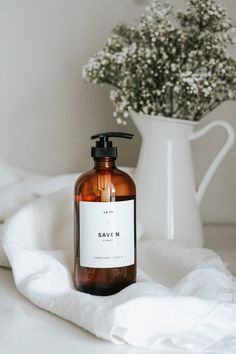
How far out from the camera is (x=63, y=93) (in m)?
1.36

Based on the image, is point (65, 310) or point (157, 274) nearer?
point (65, 310)

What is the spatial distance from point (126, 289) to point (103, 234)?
2.8 inches

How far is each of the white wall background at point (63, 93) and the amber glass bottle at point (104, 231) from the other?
0.55m

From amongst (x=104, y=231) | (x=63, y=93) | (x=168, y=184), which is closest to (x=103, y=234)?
(x=104, y=231)

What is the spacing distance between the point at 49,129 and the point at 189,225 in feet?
1.33

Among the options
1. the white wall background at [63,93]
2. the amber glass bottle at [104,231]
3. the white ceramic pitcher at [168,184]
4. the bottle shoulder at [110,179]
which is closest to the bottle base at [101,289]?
the amber glass bottle at [104,231]

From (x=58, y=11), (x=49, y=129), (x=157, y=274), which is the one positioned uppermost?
(x=58, y=11)

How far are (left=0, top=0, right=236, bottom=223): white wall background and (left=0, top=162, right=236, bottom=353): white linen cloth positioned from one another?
0.19 m

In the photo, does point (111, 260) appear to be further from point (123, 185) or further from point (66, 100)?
point (66, 100)

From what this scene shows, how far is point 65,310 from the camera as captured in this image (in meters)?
0.72

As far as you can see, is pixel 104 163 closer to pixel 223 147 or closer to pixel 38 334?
pixel 38 334

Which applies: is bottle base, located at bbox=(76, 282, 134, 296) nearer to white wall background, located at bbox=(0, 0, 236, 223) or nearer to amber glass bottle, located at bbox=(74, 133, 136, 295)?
amber glass bottle, located at bbox=(74, 133, 136, 295)

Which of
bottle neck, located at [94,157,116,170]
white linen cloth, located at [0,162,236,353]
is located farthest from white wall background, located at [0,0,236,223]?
bottle neck, located at [94,157,116,170]

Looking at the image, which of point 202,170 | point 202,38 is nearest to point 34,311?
point 202,38
